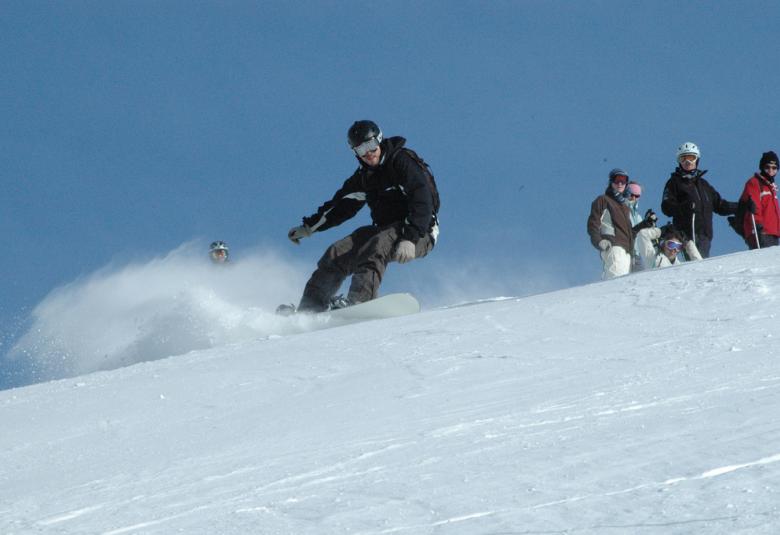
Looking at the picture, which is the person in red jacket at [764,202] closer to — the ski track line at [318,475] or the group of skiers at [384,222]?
the group of skiers at [384,222]

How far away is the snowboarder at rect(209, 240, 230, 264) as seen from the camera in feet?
37.5

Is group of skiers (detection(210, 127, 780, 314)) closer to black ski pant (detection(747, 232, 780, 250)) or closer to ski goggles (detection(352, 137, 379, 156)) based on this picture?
ski goggles (detection(352, 137, 379, 156))

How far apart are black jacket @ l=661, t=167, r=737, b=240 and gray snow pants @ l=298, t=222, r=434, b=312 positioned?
3456 mm

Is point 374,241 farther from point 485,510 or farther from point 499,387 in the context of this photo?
point 485,510

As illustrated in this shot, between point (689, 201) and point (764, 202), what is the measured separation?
832 millimetres

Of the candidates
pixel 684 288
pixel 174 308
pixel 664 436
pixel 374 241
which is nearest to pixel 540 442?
pixel 664 436

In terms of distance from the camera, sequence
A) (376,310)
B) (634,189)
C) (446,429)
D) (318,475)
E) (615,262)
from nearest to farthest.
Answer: (318,475)
(446,429)
(376,310)
(615,262)
(634,189)

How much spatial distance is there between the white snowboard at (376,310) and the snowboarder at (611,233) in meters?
2.70

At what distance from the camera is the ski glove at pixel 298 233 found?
8734 millimetres

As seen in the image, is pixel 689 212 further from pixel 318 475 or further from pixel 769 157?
pixel 318 475

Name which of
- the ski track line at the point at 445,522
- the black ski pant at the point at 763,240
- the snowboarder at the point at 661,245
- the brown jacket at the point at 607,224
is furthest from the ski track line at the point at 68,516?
the black ski pant at the point at 763,240

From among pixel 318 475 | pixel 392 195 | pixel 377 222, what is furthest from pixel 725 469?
pixel 377 222

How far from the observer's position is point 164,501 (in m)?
3.09

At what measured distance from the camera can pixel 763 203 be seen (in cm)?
1091
